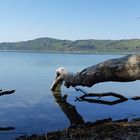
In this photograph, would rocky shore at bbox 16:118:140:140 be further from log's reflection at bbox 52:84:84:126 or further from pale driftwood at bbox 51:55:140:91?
log's reflection at bbox 52:84:84:126

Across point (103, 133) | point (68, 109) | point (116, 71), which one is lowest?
point (68, 109)

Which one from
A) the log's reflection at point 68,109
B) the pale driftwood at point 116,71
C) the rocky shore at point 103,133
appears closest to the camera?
the rocky shore at point 103,133

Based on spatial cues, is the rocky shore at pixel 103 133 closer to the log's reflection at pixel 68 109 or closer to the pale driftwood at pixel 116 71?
the pale driftwood at pixel 116 71

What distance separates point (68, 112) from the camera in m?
13.1

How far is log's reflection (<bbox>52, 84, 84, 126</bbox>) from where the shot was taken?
456 inches

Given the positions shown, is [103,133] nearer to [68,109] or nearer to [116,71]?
[116,71]

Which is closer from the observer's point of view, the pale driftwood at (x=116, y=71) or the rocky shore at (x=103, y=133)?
the rocky shore at (x=103, y=133)

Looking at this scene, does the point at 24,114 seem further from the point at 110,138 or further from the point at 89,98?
the point at 110,138

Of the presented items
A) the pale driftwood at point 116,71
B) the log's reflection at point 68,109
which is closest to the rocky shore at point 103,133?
the pale driftwood at point 116,71

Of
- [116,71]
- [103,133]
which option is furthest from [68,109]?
[103,133]

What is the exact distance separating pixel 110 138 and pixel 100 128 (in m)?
0.69

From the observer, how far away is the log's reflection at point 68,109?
11577 millimetres

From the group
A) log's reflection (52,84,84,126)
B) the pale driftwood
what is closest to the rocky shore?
the pale driftwood

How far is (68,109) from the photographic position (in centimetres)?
1377
